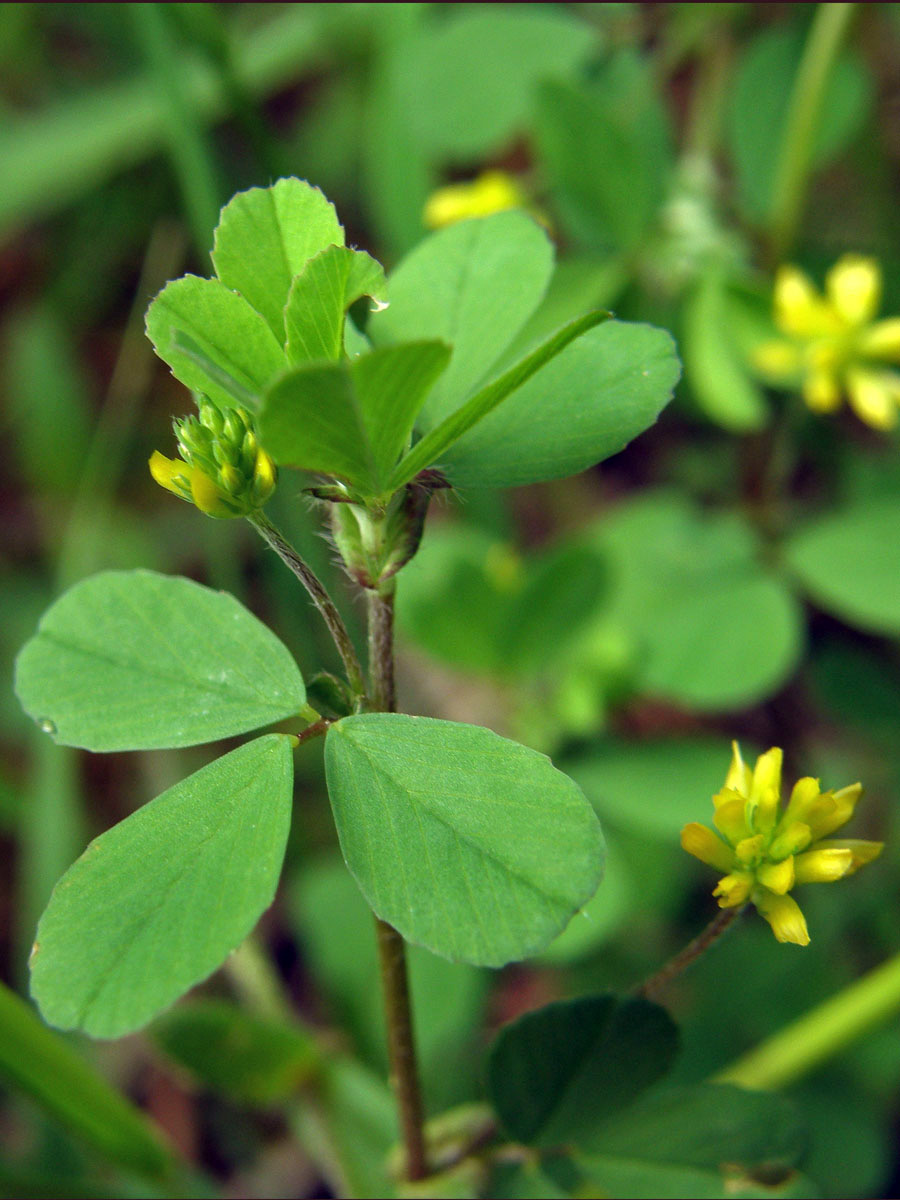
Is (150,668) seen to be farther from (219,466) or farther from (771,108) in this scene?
(771,108)

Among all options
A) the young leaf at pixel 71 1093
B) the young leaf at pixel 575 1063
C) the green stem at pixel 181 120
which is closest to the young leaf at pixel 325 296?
the young leaf at pixel 575 1063

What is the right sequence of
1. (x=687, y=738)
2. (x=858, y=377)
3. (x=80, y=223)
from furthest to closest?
(x=80, y=223), (x=687, y=738), (x=858, y=377)

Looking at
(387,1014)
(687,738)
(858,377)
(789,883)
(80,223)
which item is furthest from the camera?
(80,223)

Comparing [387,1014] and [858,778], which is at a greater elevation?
[387,1014]

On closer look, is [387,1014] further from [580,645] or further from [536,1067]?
[580,645]

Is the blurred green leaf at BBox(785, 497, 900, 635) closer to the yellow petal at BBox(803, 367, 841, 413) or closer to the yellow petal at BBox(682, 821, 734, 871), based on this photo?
the yellow petal at BBox(803, 367, 841, 413)

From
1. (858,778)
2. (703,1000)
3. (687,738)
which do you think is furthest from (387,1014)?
(858,778)

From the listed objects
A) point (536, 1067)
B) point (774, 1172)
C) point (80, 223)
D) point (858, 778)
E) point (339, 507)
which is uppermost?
point (339, 507)
